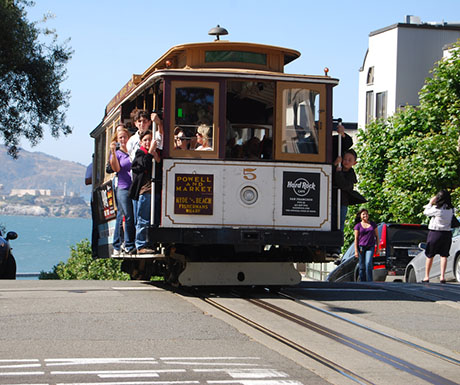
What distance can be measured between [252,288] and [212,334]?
180 inches

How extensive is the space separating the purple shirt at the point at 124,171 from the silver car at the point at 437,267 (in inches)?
286

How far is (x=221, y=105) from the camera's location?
41.4 feet

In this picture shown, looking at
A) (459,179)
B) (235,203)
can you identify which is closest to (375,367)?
(235,203)

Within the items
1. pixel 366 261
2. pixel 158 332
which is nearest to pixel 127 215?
pixel 158 332

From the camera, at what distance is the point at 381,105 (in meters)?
48.3

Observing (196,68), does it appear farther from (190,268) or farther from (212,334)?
(212,334)

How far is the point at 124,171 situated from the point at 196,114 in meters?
1.77

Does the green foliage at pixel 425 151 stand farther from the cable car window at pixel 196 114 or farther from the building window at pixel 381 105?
the cable car window at pixel 196 114

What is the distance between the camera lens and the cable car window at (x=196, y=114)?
12578 mm

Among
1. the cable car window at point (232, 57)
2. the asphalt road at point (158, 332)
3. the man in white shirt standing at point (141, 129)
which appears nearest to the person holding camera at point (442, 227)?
the asphalt road at point (158, 332)

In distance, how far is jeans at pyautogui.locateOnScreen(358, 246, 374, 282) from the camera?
62.6 ft

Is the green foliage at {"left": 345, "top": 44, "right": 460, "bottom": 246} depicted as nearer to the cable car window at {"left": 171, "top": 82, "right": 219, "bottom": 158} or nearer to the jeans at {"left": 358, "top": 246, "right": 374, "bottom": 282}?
the jeans at {"left": 358, "top": 246, "right": 374, "bottom": 282}

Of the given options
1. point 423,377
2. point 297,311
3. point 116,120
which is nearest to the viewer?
point 423,377

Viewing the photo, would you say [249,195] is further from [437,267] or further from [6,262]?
[437,267]
